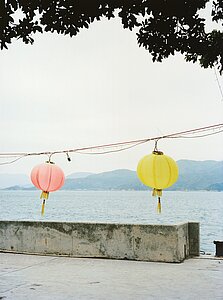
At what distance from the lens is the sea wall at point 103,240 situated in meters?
8.48

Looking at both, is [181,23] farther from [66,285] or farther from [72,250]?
[72,250]

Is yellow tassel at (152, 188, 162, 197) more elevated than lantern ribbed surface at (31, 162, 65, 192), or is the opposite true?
lantern ribbed surface at (31, 162, 65, 192)

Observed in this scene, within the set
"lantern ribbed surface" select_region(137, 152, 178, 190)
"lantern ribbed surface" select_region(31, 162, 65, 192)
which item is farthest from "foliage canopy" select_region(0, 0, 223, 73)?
"lantern ribbed surface" select_region(31, 162, 65, 192)

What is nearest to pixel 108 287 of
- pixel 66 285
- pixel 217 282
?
pixel 66 285

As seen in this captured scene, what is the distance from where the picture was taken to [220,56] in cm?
447

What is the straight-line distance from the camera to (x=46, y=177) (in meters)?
8.48

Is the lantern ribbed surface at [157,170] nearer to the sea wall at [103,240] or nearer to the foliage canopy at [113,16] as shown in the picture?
the sea wall at [103,240]

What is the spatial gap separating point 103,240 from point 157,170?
7.93 ft

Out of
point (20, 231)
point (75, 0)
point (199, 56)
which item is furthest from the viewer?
point (20, 231)

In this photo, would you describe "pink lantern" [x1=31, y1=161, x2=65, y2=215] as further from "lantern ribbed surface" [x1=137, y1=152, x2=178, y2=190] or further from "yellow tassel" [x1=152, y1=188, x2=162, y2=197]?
"yellow tassel" [x1=152, y1=188, x2=162, y2=197]

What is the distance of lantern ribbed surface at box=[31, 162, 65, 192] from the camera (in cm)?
848

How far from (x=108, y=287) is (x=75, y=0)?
162 inches

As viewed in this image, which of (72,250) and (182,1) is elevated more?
(182,1)

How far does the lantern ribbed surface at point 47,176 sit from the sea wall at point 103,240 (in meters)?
1.03
